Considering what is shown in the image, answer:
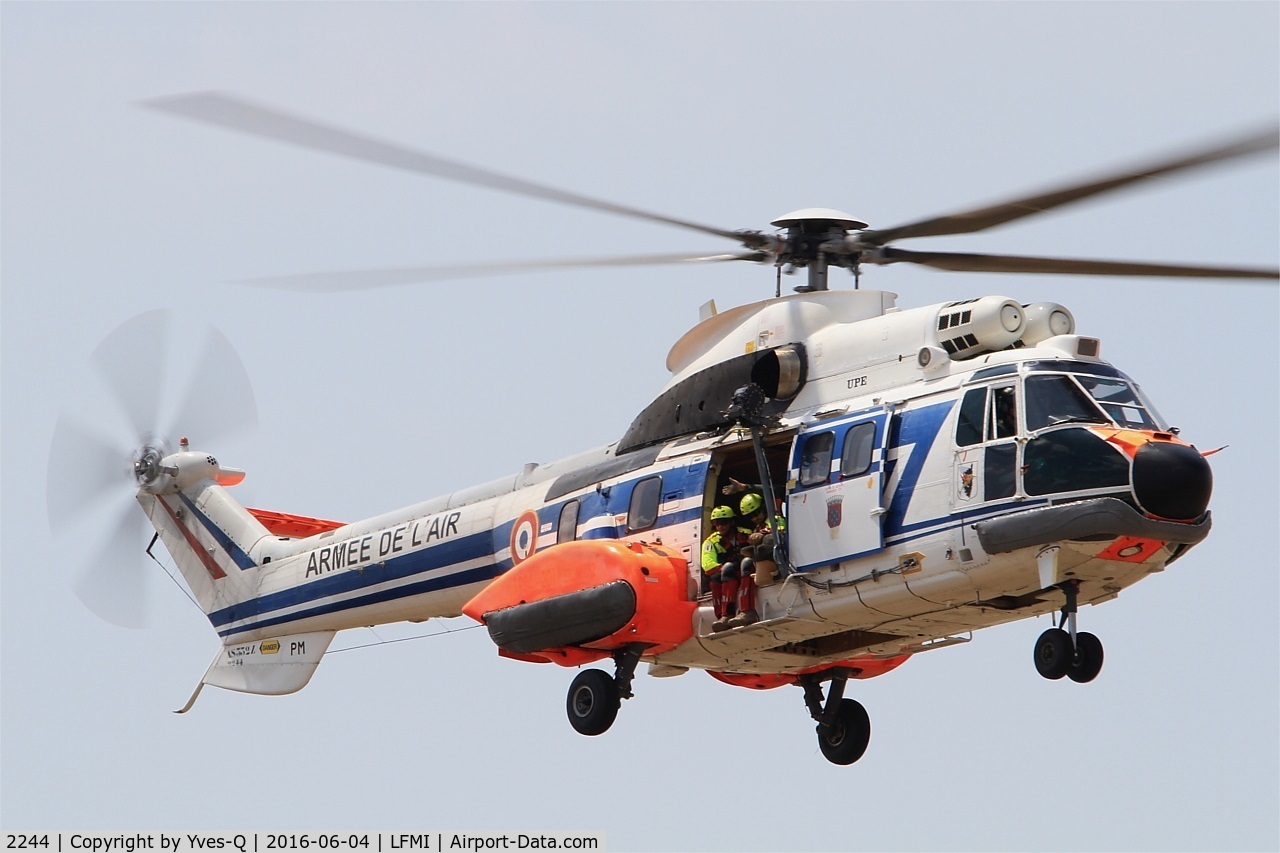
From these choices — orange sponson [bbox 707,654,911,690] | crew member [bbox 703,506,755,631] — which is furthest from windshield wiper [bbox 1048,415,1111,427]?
orange sponson [bbox 707,654,911,690]

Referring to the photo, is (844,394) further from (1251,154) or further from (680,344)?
(1251,154)

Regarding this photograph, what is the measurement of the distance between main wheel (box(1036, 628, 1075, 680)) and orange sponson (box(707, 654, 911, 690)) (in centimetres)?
331

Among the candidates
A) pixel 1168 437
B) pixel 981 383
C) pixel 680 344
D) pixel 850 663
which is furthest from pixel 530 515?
pixel 1168 437

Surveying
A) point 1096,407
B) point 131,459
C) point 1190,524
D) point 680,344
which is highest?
point 131,459

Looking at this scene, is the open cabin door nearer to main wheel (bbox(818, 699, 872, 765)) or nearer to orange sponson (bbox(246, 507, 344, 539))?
main wheel (bbox(818, 699, 872, 765))

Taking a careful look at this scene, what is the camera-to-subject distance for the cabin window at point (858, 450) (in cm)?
1728

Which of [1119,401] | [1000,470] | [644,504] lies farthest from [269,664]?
[1119,401]

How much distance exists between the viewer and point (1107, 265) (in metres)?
17.2

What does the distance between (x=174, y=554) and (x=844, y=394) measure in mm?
11594

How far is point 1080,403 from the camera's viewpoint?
16406mm

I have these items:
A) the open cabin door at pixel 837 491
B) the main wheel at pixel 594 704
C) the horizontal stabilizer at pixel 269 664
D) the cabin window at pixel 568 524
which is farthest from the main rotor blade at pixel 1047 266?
the horizontal stabilizer at pixel 269 664

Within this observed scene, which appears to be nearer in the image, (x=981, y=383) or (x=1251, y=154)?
(x=1251, y=154)

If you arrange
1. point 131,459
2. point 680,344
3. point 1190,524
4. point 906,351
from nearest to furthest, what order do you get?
point 1190,524, point 906,351, point 680,344, point 131,459

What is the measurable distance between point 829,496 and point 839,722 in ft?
12.6
